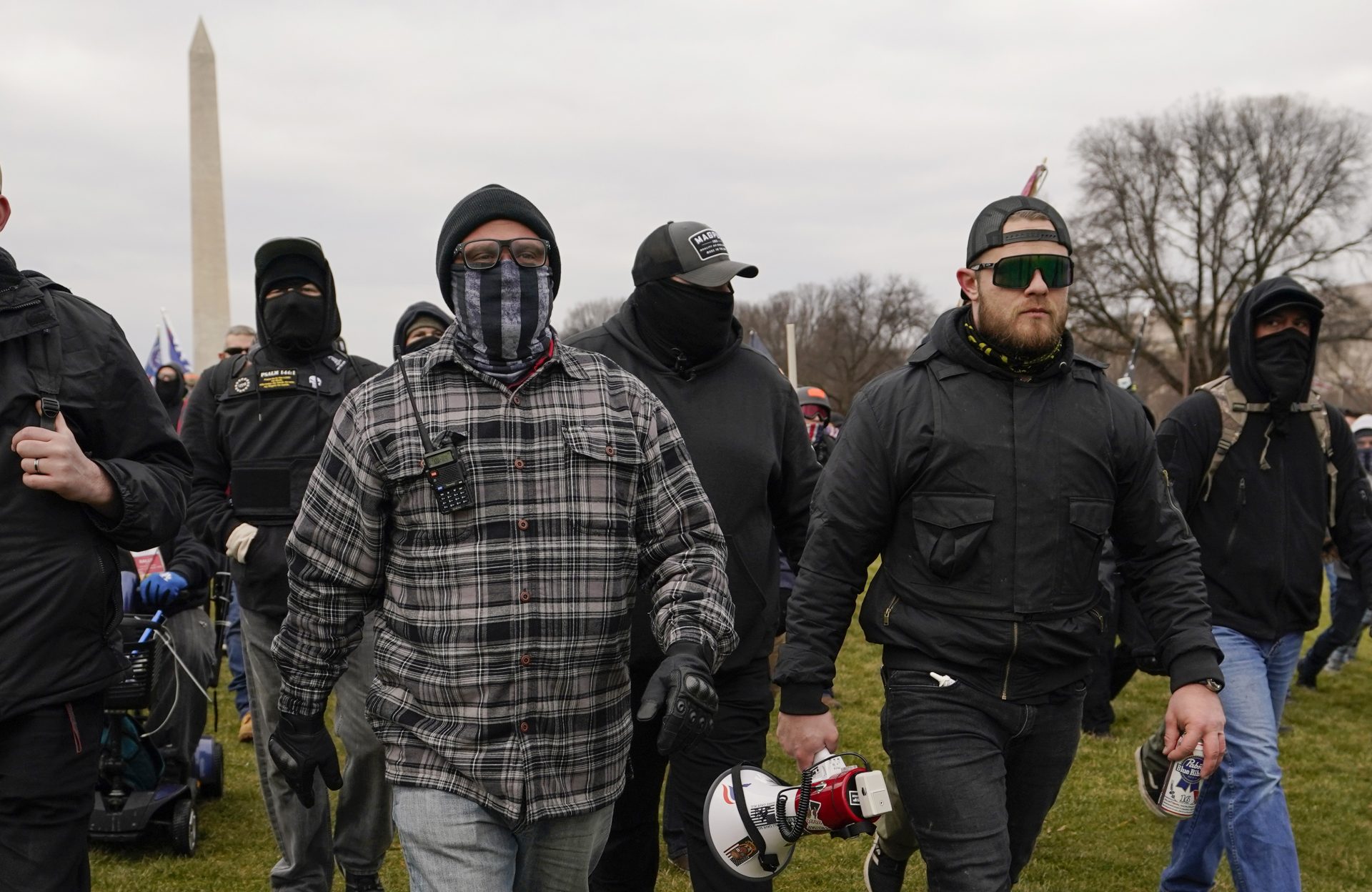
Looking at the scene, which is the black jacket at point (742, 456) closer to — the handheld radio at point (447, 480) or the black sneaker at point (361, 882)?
the handheld radio at point (447, 480)

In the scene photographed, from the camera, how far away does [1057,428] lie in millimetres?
3629

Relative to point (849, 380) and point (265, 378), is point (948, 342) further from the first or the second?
point (849, 380)

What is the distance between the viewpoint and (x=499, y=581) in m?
2.90

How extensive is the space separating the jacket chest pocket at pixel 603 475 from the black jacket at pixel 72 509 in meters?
1.13

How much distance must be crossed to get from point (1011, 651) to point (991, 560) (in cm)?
25

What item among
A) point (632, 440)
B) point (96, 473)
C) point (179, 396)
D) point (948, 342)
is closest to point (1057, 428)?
point (948, 342)

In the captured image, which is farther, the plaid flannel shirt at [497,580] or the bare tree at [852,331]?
the bare tree at [852,331]

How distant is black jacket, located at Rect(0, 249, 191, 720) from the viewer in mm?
3092

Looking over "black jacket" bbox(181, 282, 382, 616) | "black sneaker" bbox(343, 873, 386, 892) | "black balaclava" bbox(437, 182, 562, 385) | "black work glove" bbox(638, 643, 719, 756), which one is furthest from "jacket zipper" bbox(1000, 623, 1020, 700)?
"black jacket" bbox(181, 282, 382, 616)

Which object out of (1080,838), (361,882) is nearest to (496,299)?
(361,882)

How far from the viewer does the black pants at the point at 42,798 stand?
10.1 feet

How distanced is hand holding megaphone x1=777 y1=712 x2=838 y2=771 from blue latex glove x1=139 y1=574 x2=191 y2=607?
130 inches

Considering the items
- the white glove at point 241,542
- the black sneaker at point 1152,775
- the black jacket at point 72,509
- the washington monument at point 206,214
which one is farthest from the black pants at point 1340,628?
the washington monument at point 206,214

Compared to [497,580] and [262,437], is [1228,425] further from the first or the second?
[262,437]
